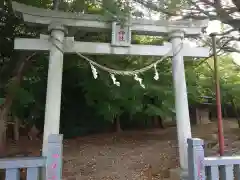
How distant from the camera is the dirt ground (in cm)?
540

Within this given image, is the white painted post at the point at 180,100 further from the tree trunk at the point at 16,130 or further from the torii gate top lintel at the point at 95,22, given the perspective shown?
the tree trunk at the point at 16,130

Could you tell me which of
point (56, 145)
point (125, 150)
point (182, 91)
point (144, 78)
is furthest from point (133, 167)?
point (56, 145)

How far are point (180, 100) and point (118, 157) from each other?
3.28 metres

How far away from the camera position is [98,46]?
3943mm

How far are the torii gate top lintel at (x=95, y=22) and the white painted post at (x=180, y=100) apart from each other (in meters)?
0.19

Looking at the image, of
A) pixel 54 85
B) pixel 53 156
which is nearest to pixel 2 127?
pixel 54 85

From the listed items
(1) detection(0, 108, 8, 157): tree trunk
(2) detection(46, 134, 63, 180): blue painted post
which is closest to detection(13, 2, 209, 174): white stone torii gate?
(2) detection(46, 134, 63, 180): blue painted post

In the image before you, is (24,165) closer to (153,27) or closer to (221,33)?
(153,27)

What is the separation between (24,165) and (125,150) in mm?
5136

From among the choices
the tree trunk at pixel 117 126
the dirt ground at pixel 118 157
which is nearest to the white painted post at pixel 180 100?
the dirt ground at pixel 118 157

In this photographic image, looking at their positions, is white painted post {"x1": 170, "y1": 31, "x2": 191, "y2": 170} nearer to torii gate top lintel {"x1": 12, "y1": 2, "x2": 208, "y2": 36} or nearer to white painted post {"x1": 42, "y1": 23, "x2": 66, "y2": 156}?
torii gate top lintel {"x1": 12, "y1": 2, "x2": 208, "y2": 36}

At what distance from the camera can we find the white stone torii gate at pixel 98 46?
11.8ft

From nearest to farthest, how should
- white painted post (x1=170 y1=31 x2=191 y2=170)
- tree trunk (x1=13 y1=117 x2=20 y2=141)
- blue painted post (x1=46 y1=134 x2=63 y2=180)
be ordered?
1. blue painted post (x1=46 y1=134 x2=63 y2=180)
2. white painted post (x1=170 y1=31 x2=191 y2=170)
3. tree trunk (x1=13 y1=117 x2=20 y2=141)

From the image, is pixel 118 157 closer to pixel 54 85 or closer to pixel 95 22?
pixel 54 85
